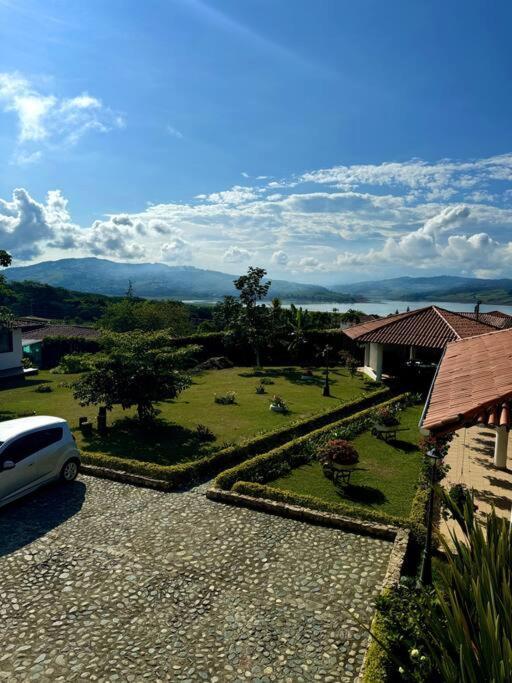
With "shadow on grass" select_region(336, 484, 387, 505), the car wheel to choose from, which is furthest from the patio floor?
the car wheel

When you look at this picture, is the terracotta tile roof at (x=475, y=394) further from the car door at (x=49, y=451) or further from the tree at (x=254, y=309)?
the tree at (x=254, y=309)

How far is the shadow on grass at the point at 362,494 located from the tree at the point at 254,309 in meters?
26.4

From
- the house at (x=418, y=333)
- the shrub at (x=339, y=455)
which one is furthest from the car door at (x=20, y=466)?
the house at (x=418, y=333)

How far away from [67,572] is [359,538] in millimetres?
6609

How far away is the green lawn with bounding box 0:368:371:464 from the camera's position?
59.1 feet

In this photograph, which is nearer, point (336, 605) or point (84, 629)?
point (84, 629)

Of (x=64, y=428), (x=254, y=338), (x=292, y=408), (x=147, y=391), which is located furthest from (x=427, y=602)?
(x=254, y=338)

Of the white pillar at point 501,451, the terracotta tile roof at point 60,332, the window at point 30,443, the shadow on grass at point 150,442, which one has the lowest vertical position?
the shadow on grass at point 150,442

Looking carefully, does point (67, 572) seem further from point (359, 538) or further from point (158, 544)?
point (359, 538)

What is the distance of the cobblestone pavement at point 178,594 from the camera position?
7.10m

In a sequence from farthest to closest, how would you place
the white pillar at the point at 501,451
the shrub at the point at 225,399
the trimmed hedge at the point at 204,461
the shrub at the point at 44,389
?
the shrub at the point at 44,389
the shrub at the point at 225,399
the white pillar at the point at 501,451
the trimmed hedge at the point at 204,461

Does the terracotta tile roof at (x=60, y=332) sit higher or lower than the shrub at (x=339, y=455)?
higher

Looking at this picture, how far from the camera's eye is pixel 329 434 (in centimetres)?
1906

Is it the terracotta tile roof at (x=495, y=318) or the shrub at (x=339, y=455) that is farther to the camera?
the terracotta tile roof at (x=495, y=318)
